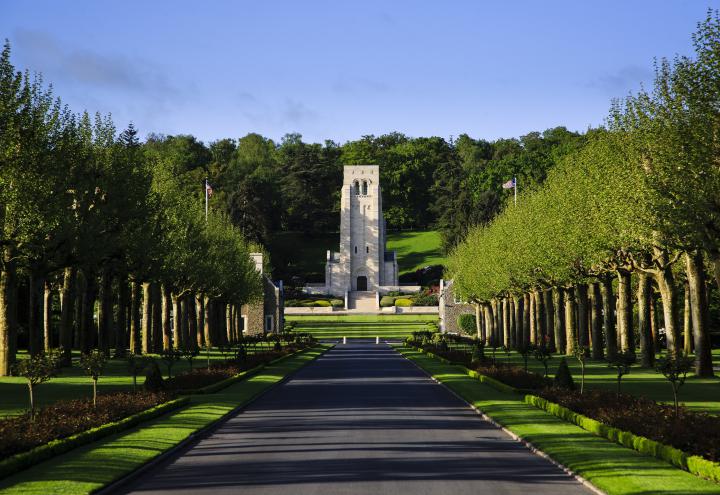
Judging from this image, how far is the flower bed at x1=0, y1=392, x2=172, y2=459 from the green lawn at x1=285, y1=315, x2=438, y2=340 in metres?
90.6

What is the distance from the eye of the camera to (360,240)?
179 metres

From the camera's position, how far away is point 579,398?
29922 millimetres

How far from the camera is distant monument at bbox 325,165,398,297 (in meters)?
178

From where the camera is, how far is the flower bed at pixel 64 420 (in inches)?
806

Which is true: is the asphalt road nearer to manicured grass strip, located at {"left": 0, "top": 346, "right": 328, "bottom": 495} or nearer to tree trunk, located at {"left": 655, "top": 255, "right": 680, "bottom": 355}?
manicured grass strip, located at {"left": 0, "top": 346, "right": 328, "bottom": 495}

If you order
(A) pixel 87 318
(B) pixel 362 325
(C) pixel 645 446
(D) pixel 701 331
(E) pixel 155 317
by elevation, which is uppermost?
(E) pixel 155 317

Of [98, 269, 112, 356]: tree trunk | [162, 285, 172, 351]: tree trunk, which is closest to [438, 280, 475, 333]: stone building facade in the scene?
[162, 285, 172, 351]: tree trunk

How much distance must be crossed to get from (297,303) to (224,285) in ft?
239

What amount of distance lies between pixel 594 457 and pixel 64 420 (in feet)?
41.9

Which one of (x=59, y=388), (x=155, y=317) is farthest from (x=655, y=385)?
(x=155, y=317)

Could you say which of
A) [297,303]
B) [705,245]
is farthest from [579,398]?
[297,303]

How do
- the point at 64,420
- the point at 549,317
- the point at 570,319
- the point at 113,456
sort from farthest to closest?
the point at 549,317
the point at 570,319
the point at 64,420
the point at 113,456

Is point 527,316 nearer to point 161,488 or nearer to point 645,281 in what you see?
point 645,281

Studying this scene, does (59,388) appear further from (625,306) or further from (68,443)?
(625,306)
